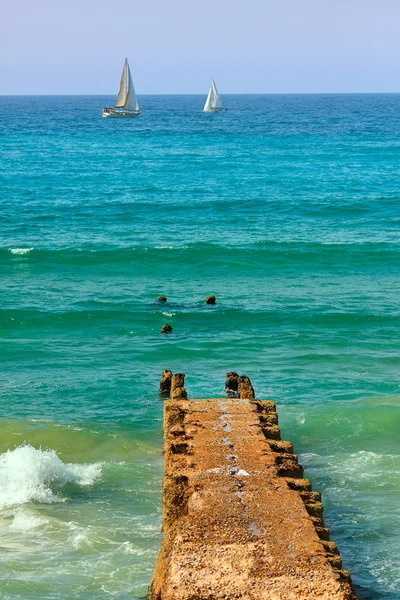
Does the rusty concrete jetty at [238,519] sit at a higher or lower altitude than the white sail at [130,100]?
lower

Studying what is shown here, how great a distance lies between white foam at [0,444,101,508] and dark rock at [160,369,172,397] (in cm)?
382

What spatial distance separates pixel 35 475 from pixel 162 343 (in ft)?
33.6

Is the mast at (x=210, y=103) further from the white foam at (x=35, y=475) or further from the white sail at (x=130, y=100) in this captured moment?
the white foam at (x=35, y=475)

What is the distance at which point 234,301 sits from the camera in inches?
1257

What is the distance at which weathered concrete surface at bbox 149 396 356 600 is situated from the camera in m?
10.4

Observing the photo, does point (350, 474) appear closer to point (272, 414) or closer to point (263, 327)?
point (272, 414)

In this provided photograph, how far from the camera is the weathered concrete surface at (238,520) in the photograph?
1035 cm

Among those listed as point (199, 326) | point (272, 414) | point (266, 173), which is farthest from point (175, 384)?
point (266, 173)

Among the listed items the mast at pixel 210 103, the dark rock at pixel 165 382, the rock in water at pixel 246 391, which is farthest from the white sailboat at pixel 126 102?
the rock in water at pixel 246 391

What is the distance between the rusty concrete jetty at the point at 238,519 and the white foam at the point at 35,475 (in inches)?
114

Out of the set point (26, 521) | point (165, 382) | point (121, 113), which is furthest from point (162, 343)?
point (121, 113)

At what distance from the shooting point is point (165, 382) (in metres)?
21.7

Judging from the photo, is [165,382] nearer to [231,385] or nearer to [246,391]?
[231,385]

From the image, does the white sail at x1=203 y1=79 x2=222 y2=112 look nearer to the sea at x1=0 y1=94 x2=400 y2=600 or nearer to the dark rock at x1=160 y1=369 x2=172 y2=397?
the sea at x1=0 y1=94 x2=400 y2=600
